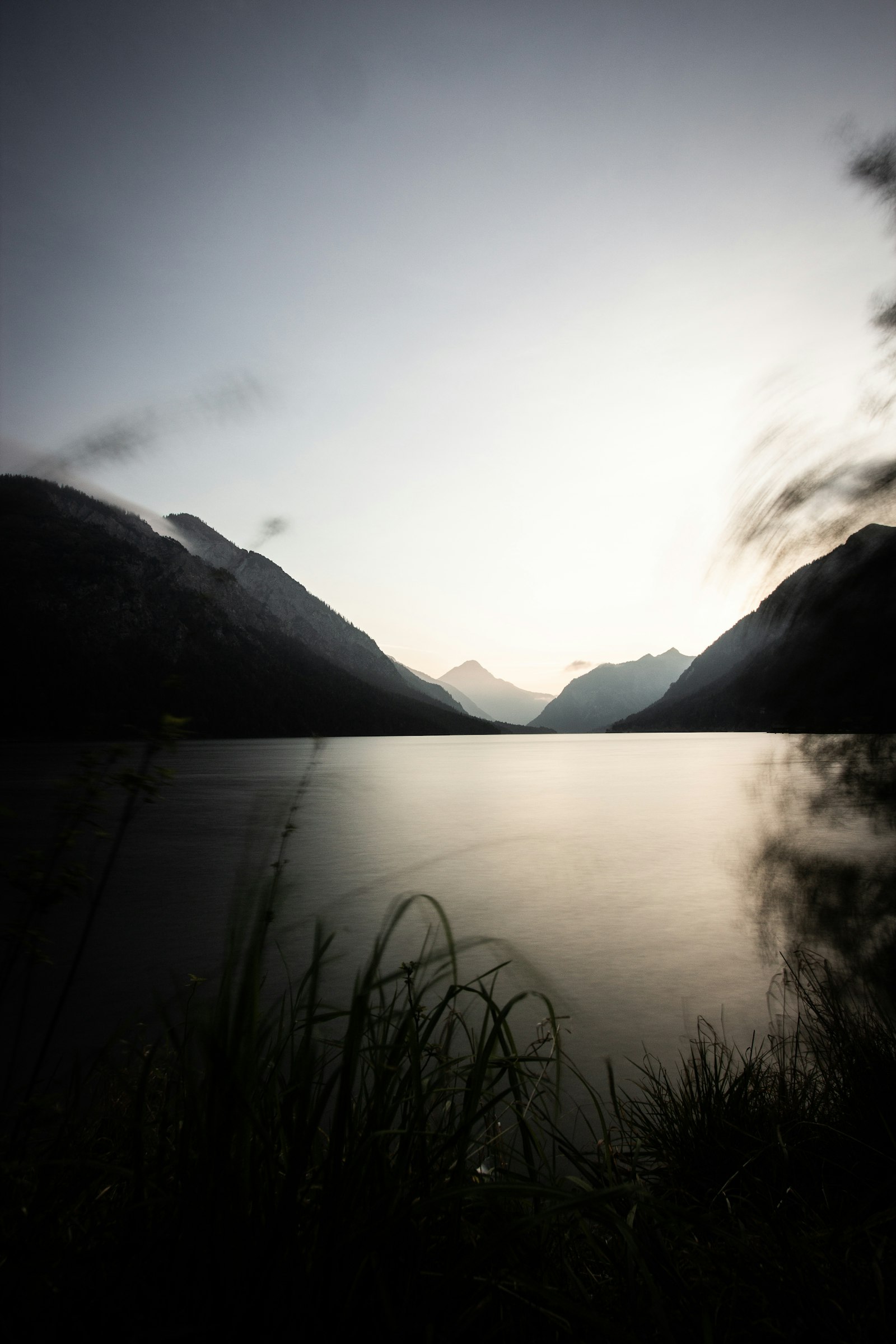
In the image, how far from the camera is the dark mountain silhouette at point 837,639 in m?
3.70

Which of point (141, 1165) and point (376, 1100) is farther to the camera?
point (376, 1100)

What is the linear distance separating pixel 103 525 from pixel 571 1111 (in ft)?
627

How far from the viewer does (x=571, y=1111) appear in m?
4.74

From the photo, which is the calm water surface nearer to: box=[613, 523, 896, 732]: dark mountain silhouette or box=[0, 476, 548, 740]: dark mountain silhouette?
box=[613, 523, 896, 732]: dark mountain silhouette

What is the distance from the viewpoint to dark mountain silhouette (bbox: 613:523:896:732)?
12.1ft

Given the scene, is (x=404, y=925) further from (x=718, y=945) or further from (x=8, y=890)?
(x=8, y=890)

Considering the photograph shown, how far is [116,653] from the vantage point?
120 metres

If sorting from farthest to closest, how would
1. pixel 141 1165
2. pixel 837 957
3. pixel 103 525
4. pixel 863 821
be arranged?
pixel 103 525, pixel 863 821, pixel 837 957, pixel 141 1165

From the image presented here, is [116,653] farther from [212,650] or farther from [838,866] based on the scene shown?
[838,866]

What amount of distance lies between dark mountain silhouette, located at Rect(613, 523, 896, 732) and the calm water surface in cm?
204

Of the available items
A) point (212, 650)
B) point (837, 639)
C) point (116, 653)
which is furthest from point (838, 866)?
point (212, 650)

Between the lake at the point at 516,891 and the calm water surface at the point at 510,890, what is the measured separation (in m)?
0.05

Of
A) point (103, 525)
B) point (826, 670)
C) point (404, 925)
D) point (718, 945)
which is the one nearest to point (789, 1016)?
point (718, 945)

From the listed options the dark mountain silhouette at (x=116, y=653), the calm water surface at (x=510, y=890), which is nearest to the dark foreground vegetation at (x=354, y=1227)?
the calm water surface at (x=510, y=890)
